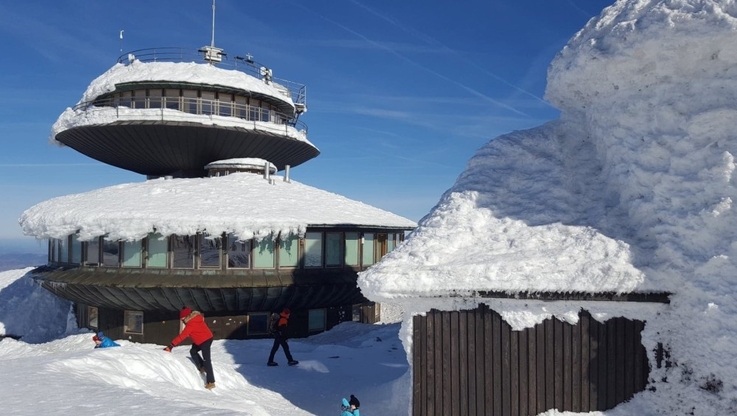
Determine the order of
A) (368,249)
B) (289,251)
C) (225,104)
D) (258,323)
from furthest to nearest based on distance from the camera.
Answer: (225,104)
(368,249)
(289,251)
(258,323)

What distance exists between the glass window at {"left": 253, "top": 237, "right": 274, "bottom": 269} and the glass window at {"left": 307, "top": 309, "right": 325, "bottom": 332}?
2844 millimetres

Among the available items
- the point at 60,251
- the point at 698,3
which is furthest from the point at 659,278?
the point at 60,251

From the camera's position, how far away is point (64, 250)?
1888 cm

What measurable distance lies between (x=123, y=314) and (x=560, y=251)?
51.5ft

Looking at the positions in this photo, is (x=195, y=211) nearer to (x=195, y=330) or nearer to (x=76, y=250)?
(x=76, y=250)

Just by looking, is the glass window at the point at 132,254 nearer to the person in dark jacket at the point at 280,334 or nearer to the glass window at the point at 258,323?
the glass window at the point at 258,323

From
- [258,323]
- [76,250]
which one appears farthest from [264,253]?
[76,250]

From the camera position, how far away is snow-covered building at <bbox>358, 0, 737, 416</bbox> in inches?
300

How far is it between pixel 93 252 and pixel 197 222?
15.8 feet

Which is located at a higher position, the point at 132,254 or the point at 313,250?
the point at 313,250

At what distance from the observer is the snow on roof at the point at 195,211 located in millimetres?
15891

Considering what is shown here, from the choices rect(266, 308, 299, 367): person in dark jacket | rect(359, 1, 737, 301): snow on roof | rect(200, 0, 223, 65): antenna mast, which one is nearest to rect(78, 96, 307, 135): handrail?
rect(200, 0, 223, 65): antenna mast

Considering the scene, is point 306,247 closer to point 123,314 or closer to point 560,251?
point 123,314

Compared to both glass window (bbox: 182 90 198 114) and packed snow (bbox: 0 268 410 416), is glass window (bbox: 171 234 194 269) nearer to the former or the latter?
packed snow (bbox: 0 268 410 416)
